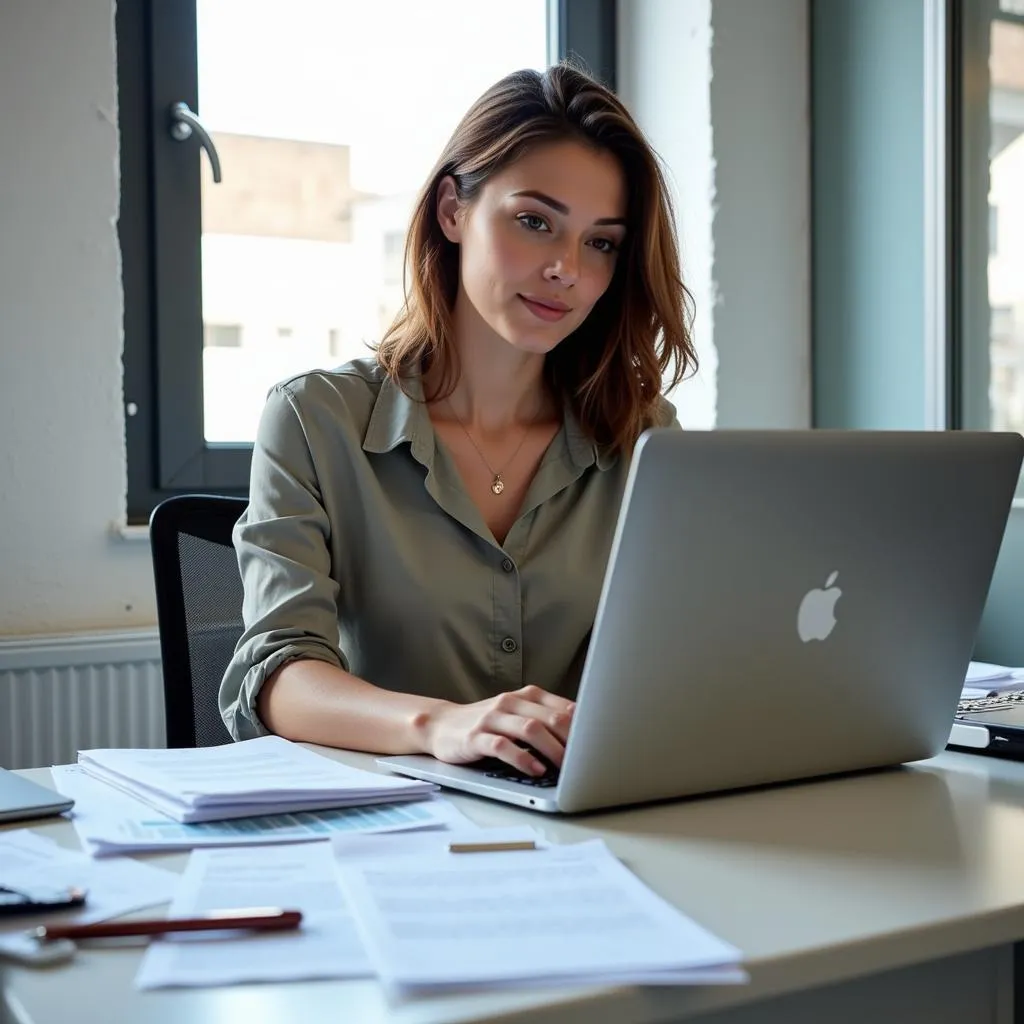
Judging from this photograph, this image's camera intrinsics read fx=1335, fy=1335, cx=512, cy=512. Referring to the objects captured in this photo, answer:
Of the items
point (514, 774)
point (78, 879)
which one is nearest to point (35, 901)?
point (78, 879)

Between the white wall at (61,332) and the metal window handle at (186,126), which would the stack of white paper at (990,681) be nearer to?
the white wall at (61,332)

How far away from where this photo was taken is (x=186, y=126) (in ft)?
7.78

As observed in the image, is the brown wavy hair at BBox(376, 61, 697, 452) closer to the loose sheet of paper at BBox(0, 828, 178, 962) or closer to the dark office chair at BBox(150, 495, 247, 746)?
the dark office chair at BBox(150, 495, 247, 746)

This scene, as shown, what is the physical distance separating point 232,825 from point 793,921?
0.39 m

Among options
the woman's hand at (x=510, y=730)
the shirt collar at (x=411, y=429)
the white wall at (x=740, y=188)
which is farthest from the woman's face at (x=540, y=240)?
the white wall at (x=740, y=188)

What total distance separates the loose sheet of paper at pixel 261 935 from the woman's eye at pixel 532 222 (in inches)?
35.4

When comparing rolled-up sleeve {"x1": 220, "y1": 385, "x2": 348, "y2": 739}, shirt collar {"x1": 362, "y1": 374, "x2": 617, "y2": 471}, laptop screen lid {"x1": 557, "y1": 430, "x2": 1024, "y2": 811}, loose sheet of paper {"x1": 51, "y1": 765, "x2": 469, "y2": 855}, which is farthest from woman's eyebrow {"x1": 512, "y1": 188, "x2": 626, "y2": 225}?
loose sheet of paper {"x1": 51, "y1": 765, "x2": 469, "y2": 855}

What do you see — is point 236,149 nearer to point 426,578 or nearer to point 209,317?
point 209,317

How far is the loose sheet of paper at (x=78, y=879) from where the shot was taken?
723mm

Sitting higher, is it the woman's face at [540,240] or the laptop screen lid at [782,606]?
the woman's face at [540,240]

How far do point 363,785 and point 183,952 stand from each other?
1.01 feet

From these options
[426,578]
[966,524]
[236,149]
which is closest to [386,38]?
[236,149]

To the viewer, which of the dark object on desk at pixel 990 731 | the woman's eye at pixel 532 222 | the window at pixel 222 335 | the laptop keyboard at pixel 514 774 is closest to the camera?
the laptop keyboard at pixel 514 774

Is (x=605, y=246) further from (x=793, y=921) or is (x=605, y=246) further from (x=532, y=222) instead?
(x=793, y=921)
